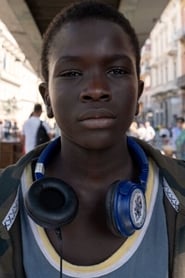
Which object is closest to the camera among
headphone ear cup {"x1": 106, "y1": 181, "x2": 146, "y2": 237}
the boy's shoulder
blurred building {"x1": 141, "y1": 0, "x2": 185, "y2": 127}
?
headphone ear cup {"x1": 106, "y1": 181, "x2": 146, "y2": 237}

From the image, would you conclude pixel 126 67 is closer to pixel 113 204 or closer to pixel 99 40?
pixel 99 40

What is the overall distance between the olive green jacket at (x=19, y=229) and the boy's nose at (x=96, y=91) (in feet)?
0.73

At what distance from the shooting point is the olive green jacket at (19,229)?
0.88 metres

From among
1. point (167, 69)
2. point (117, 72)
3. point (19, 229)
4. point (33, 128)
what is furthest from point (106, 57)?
point (167, 69)

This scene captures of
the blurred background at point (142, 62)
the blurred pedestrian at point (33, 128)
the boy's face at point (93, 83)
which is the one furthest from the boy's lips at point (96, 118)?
the blurred pedestrian at point (33, 128)

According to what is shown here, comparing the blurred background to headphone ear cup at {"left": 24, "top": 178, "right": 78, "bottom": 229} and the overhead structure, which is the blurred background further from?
headphone ear cup at {"left": 24, "top": 178, "right": 78, "bottom": 229}

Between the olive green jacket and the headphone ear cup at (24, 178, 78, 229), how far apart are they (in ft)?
0.18

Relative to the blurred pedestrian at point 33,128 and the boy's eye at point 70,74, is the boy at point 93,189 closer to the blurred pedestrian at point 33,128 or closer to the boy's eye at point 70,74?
the boy's eye at point 70,74

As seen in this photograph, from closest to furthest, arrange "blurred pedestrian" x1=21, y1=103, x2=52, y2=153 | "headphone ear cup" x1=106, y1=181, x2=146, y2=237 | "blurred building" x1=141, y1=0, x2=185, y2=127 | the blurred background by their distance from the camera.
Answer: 1. "headphone ear cup" x1=106, y1=181, x2=146, y2=237
2. the blurred background
3. "blurred pedestrian" x1=21, y1=103, x2=52, y2=153
4. "blurred building" x1=141, y1=0, x2=185, y2=127

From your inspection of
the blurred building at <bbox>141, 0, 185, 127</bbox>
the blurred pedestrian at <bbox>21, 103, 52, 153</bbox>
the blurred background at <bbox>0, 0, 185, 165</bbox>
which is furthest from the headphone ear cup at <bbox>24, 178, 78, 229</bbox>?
the blurred building at <bbox>141, 0, 185, 127</bbox>

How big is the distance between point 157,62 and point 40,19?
45.0 meters

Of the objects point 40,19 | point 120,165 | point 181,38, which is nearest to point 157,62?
point 181,38

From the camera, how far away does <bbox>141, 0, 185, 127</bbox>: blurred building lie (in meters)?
38.0

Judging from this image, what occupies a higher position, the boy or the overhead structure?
the overhead structure
